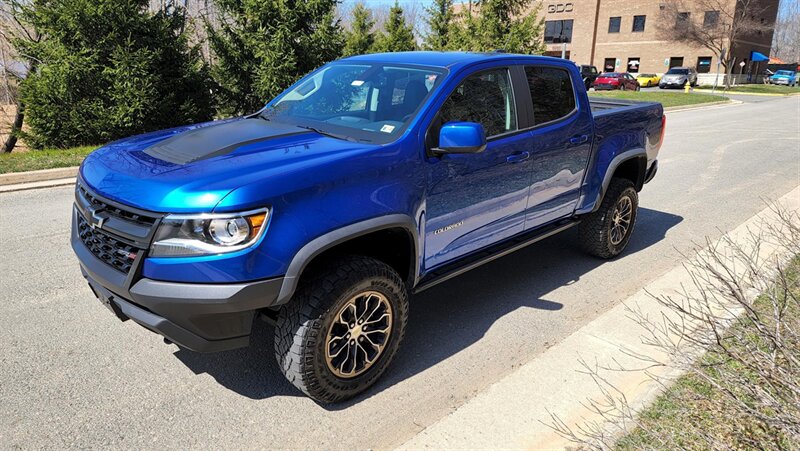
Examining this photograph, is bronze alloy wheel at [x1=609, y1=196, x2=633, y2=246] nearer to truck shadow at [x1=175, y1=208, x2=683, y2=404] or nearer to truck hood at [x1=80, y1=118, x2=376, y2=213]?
truck shadow at [x1=175, y1=208, x2=683, y2=404]

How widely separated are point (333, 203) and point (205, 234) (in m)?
0.64

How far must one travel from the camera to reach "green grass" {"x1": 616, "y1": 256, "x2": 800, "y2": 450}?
2.41 m

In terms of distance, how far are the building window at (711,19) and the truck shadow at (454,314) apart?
54.5m

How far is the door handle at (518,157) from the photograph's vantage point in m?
3.93

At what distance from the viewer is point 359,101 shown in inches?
153

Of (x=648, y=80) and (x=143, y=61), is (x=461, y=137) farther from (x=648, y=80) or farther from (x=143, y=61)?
(x=648, y=80)

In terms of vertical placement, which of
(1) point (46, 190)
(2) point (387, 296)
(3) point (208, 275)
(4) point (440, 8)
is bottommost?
(1) point (46, 190)

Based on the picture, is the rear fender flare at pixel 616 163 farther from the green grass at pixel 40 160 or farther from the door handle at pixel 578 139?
the green grass at pixel 40 160

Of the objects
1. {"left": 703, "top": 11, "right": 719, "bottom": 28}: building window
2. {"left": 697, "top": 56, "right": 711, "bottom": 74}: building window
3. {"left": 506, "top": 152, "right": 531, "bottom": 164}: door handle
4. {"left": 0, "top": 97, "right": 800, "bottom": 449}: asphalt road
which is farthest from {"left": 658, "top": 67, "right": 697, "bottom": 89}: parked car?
{"left": 506, "top": 152, "right": 531, "bottom": 164}: door handle

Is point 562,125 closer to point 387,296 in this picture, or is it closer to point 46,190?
point 387,296

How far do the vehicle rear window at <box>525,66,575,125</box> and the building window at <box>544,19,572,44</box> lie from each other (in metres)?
62.0

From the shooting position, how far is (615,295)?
4.73 m

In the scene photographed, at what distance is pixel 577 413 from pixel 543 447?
40 centimetres

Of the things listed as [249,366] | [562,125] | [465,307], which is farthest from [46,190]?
[562,125]
